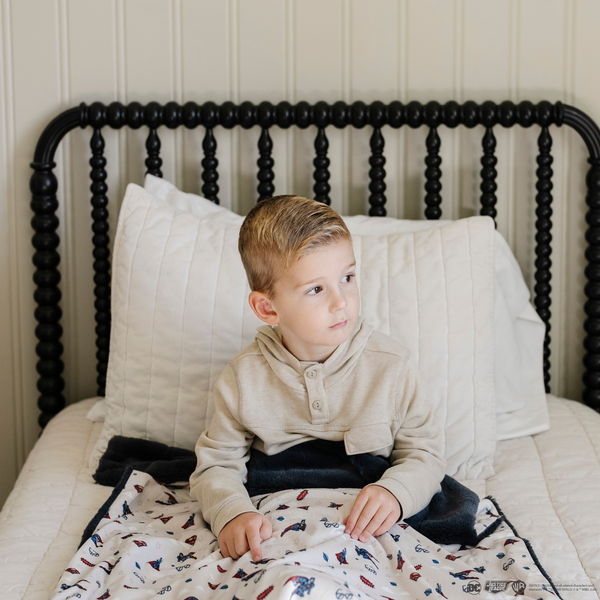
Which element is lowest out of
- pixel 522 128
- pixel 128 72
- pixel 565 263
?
pixel 565 263

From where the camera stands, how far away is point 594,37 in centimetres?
147

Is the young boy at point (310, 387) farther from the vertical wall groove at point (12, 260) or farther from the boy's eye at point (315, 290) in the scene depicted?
the vertical wall groove at point (12, 260)

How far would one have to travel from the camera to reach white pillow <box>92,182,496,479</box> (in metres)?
1.18

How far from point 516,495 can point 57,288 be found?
43.7 inches

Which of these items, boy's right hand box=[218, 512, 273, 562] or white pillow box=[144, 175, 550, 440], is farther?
white pillow box=[144, 175, 550, 440]

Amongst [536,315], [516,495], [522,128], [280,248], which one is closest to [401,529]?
[516,495]

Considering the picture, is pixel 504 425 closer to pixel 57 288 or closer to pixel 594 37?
pixel 594 37

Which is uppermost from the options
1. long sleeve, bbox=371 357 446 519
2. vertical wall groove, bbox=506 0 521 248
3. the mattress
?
vertical wall groove, bbox=506 0 521 248

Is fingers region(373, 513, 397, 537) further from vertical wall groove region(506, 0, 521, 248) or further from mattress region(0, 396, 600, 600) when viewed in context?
vertical wall groove region(506, 0, 521, 248)

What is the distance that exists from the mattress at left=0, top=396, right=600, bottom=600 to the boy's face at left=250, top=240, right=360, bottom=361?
1.39ft

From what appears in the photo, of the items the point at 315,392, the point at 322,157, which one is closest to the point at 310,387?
the point at 315,392

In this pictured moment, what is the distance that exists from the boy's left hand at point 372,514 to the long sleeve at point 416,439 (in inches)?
2.2

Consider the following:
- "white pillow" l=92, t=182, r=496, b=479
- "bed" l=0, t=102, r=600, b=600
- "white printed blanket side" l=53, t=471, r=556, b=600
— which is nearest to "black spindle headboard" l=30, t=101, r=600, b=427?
"bed" l=0, t=102, r=600, b=600

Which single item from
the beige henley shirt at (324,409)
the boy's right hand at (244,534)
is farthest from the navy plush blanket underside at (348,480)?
the boy's right hand at (244,534)
